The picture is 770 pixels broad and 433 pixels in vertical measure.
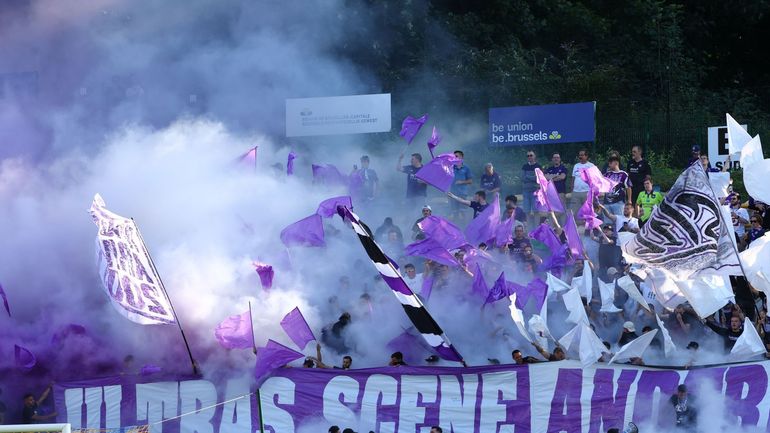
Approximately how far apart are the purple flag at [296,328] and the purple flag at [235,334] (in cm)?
35

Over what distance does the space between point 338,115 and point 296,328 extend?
23.6 feet

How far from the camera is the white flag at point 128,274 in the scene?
418 inches

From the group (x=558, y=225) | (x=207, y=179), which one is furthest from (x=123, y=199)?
(x=558, y=225)

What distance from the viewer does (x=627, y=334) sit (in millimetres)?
10602

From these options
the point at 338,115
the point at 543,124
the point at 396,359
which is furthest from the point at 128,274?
the point at 543,124

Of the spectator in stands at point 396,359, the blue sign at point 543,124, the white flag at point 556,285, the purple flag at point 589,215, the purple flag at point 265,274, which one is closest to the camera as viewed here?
the spectator in stands at point 396,359

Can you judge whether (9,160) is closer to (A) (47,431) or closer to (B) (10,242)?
(B) (10,242)

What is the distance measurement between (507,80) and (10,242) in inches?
378

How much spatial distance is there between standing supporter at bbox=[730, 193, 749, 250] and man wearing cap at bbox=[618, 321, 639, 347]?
2.08 m

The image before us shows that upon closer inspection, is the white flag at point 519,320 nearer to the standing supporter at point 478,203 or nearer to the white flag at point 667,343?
the white flag at point 667,343

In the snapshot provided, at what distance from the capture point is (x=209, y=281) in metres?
12.0

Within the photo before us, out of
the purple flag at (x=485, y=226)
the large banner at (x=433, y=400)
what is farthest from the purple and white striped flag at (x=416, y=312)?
the purple flag at (x=485, y=226)

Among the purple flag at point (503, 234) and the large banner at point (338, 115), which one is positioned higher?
the large banner at point (338, 115)

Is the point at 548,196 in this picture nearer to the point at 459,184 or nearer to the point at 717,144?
the point at 459,184
